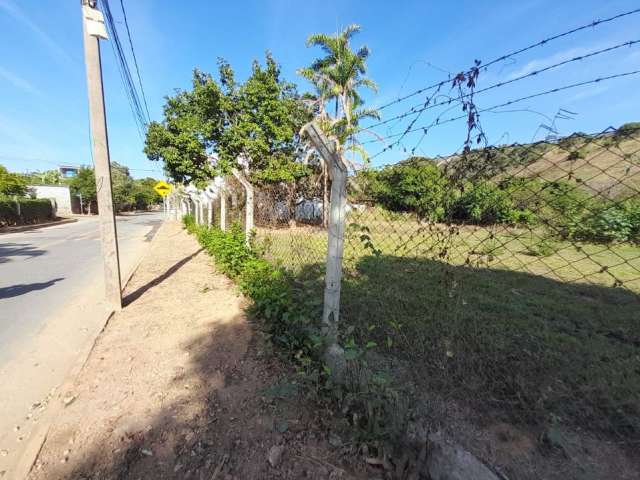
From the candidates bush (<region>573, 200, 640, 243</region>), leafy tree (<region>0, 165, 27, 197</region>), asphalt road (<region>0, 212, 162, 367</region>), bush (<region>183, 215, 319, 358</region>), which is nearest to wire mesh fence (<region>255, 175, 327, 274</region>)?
bush (<region>183, 215, 319, 358</region>)

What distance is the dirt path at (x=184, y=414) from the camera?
5.67 ft

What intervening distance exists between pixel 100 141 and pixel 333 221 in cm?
374

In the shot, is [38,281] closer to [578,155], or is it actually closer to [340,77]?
[578,155]

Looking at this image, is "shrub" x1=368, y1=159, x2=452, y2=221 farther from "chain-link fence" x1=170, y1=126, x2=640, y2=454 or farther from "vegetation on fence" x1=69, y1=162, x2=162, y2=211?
"vegetation on fence" x1=69, y1=162, x2=162, y2=211

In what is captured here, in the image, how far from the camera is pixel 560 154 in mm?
1381

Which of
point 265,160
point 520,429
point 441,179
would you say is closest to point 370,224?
point 441,179

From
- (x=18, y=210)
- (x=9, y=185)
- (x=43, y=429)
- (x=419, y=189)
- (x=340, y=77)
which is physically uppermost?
(x=340, y=77)

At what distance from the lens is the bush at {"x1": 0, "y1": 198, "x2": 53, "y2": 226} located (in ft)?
56.3

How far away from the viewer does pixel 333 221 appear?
201cm

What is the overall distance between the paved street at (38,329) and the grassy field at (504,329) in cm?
251

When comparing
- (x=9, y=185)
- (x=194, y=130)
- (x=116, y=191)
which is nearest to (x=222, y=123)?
(x=194, y=130)

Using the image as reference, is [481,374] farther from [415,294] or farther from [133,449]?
[133,449]

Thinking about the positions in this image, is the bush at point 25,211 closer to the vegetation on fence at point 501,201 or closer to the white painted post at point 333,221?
the white painted post at point 333,221

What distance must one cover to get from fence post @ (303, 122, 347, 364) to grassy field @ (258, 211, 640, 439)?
0.52 feet
